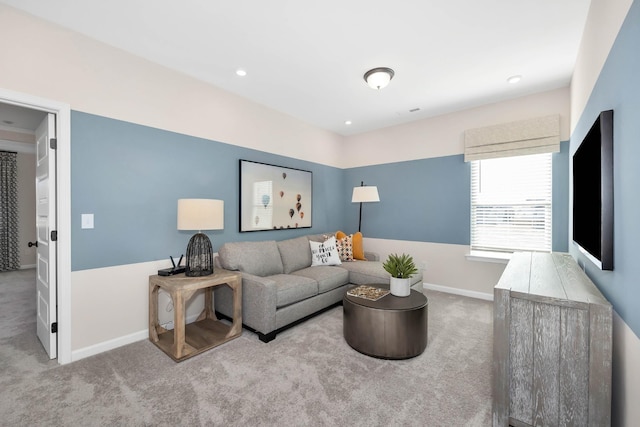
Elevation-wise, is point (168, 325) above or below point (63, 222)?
below

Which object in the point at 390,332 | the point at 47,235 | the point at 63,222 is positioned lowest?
the point at 390,332

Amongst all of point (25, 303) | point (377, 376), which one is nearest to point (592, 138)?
point (377, 376)

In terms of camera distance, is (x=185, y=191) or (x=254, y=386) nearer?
(x=254, y=386)

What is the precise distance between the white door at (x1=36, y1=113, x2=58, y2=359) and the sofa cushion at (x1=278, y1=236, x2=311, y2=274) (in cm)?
223

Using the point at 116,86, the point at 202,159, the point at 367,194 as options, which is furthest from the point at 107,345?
the point at 367,194

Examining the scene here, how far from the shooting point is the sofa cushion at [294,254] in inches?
145

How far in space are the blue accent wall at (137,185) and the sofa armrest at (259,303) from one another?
2.57ft

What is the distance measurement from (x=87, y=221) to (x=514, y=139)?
478 cm

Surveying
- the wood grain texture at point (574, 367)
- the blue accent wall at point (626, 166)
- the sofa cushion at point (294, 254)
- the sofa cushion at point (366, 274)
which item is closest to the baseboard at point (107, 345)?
the sofa cushion at point (294, 254)

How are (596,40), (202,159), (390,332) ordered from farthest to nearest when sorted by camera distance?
(202,159) < (390,332) < (596,40)

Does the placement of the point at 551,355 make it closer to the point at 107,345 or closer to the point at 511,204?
the point at 511,204

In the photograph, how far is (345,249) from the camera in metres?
4.31

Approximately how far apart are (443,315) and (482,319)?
1.36ft

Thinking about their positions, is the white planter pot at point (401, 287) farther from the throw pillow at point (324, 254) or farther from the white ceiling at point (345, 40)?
the white ceiling at point (345, 40)
